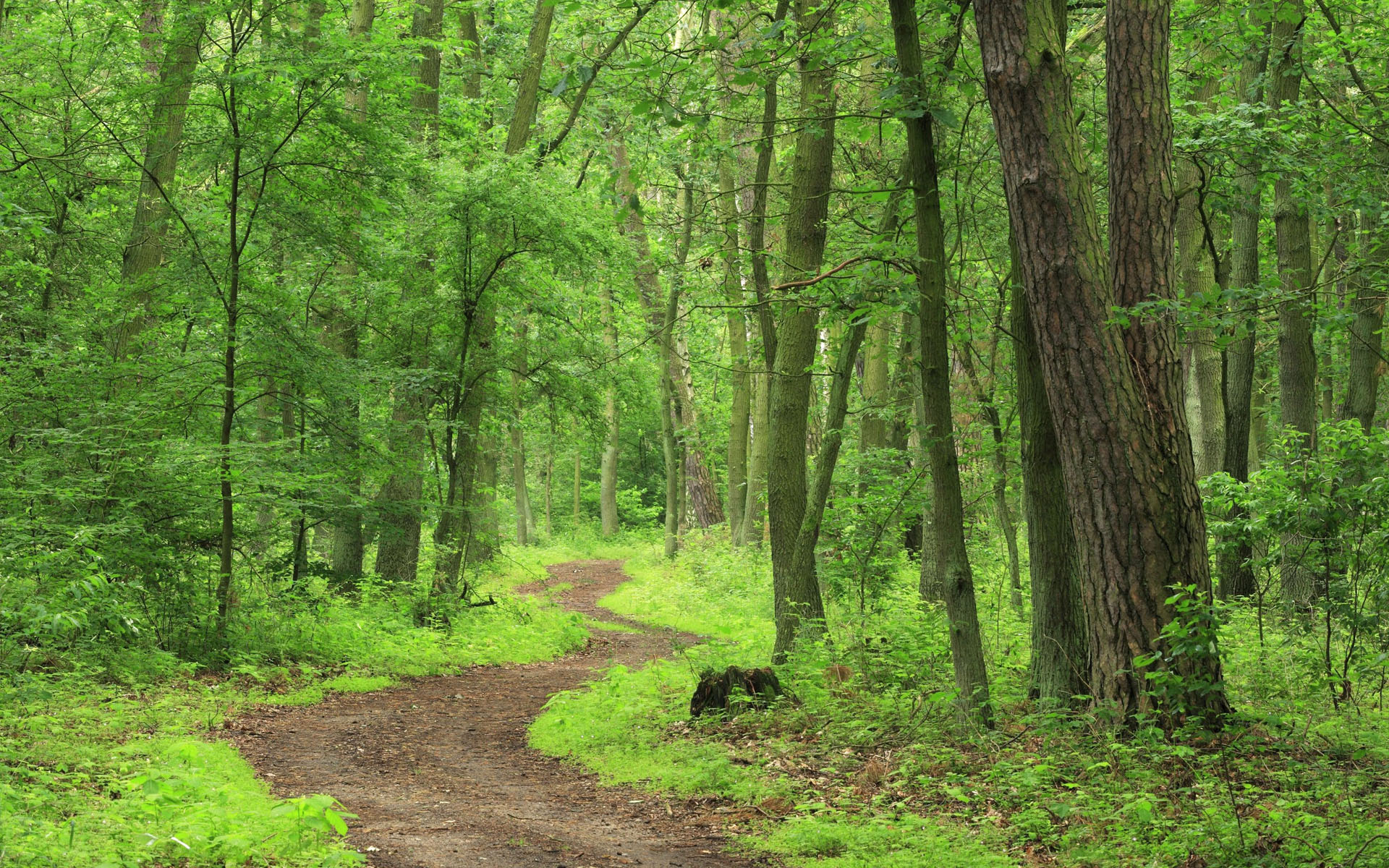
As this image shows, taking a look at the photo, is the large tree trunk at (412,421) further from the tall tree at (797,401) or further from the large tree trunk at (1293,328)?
the large tree trunk at (1293,328)

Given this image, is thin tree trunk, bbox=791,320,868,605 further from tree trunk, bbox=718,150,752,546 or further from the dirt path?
tree trunk, bbox=718,150,752,546

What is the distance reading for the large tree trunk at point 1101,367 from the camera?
227 inches

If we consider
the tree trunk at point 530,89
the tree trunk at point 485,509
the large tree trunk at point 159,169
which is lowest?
the tree trunk at point 485,509

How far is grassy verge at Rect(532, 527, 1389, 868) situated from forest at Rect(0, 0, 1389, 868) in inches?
1.6

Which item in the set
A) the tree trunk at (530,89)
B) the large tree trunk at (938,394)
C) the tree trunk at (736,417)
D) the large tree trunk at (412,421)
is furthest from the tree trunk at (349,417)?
the large tree trunk at (938,394)

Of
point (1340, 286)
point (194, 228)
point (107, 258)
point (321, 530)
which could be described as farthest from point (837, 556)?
point (321, 530)

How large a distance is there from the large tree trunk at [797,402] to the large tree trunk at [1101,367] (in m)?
3.21

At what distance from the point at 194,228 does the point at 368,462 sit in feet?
10.5

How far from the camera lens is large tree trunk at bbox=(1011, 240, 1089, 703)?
22.6 feet

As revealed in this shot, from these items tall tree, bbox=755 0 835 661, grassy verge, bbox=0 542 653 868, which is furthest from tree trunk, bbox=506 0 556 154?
grassy verge, bbox=0 542 653 868

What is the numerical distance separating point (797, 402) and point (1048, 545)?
10.7 feet

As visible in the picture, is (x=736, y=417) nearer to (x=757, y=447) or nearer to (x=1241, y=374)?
(x=757, y=447)

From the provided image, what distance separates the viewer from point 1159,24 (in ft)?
20.1

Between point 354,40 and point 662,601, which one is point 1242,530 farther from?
point 662,601
